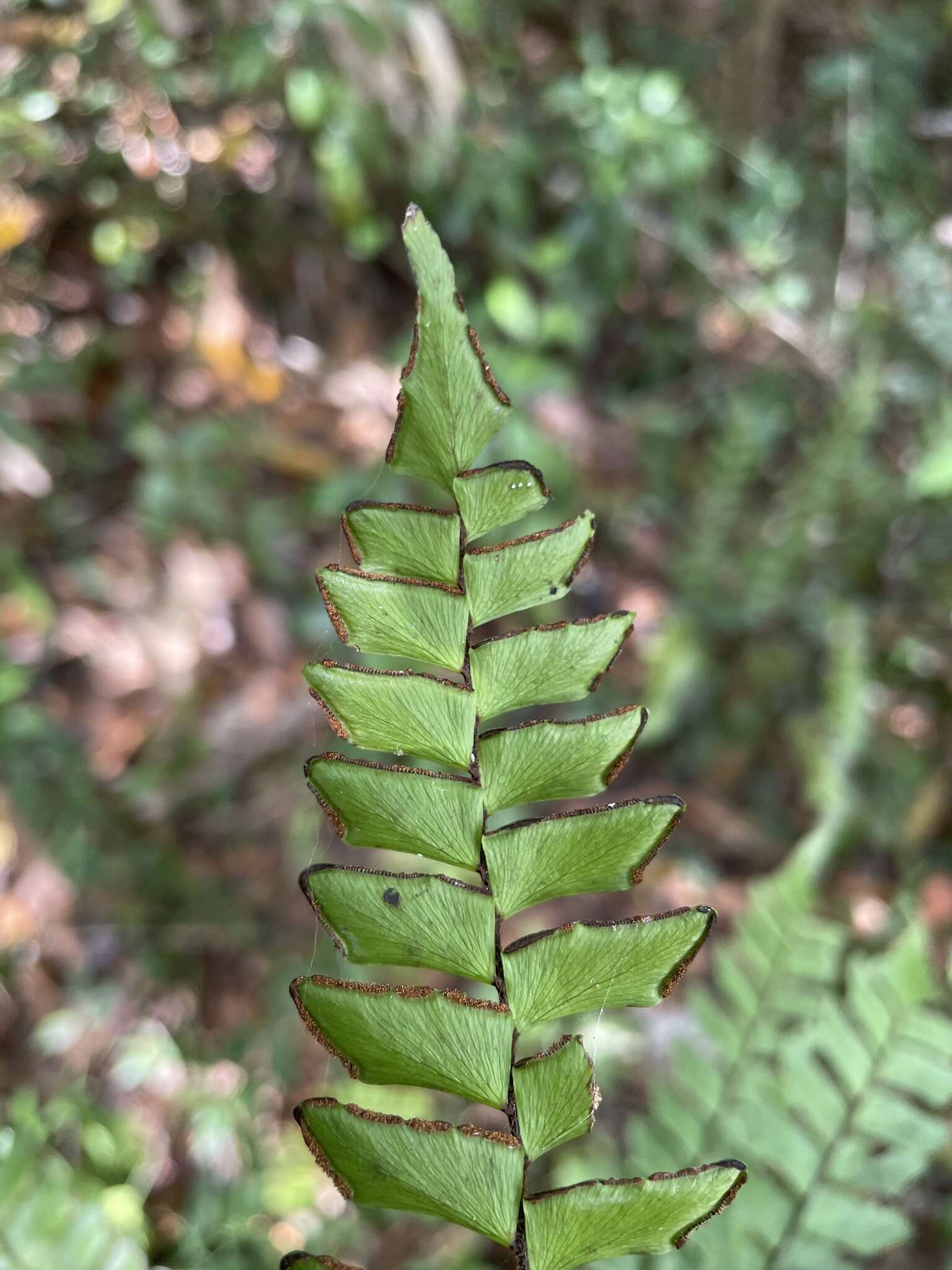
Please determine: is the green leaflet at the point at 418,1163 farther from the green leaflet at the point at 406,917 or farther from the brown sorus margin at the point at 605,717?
the brown sorus margin at the point at 605,717

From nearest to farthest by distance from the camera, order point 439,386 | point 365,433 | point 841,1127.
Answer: point 439,386, point 841,1127, point 365,433

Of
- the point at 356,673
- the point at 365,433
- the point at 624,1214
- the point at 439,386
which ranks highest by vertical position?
the point at 439,386

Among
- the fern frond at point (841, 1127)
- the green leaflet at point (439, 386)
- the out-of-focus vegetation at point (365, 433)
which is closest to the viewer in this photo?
the green leaflet at point (439, 386)

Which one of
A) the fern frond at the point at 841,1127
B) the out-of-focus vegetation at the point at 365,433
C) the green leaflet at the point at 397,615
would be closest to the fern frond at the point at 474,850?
the green leaflet at the point at 397,615

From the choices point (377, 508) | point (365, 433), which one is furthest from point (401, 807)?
point (365, 433)

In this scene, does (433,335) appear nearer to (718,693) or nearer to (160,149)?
(718,693)

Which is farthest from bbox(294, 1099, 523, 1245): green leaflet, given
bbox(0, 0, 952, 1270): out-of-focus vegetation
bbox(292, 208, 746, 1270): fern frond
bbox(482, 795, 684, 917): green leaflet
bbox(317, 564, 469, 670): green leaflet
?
bbox(0, 0, 952, 1270): out-of-focus vegetation

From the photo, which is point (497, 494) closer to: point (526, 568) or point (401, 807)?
point (526, 568)
